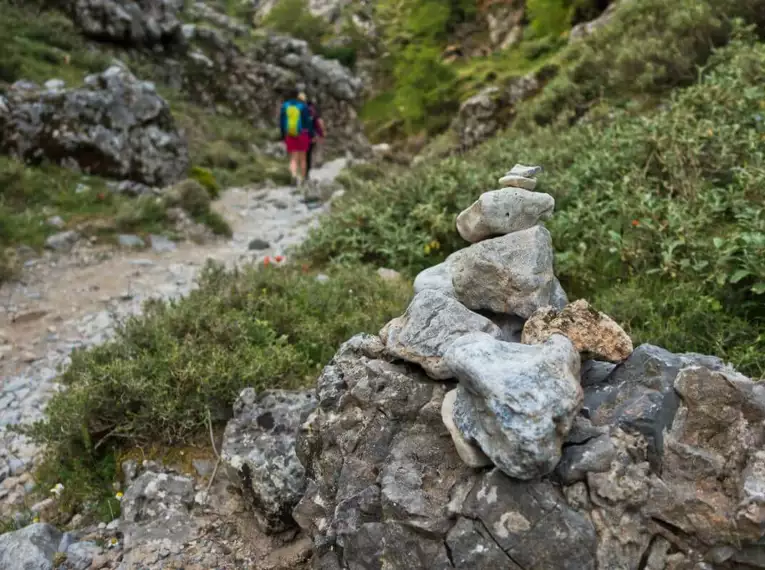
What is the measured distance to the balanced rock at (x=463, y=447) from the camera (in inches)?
124

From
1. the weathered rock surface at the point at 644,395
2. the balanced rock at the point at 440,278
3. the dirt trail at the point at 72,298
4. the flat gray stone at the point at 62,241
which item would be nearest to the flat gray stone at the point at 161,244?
the dirt trail at the point at 72,298

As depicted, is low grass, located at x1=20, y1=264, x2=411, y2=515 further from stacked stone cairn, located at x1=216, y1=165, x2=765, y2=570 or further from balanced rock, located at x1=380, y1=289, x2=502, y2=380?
balanced rock, located at x1=380, y1=289, x2=502, y2=380

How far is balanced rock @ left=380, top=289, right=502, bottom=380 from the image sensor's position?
372 centimetres

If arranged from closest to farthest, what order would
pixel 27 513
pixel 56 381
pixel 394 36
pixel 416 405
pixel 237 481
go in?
1. pixel 416 405
2. pixel 237 481
3. pixel 27 513
4. pixel 56 381
5. pixel 394 36

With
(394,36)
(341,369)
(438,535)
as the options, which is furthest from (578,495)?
(394,36)

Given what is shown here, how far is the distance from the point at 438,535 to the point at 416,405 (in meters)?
0.83

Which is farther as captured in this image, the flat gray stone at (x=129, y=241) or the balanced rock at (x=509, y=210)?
the flat gray stone at (x=129, y=241)

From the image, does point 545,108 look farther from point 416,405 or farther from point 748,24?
point 416,405

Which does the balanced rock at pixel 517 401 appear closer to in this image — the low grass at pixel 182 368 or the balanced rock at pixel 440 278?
the balanced rock at pixel 440 278

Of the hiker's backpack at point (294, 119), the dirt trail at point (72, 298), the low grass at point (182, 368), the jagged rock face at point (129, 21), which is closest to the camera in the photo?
the low grass at point (182, 368)

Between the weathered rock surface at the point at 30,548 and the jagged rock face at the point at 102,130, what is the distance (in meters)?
10.9

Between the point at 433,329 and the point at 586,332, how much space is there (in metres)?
0.94

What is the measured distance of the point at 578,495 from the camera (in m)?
3.00

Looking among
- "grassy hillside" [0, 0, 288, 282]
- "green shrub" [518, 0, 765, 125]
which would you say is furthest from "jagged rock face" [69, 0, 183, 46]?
"green shrub" [518, 0, 765, 125]
